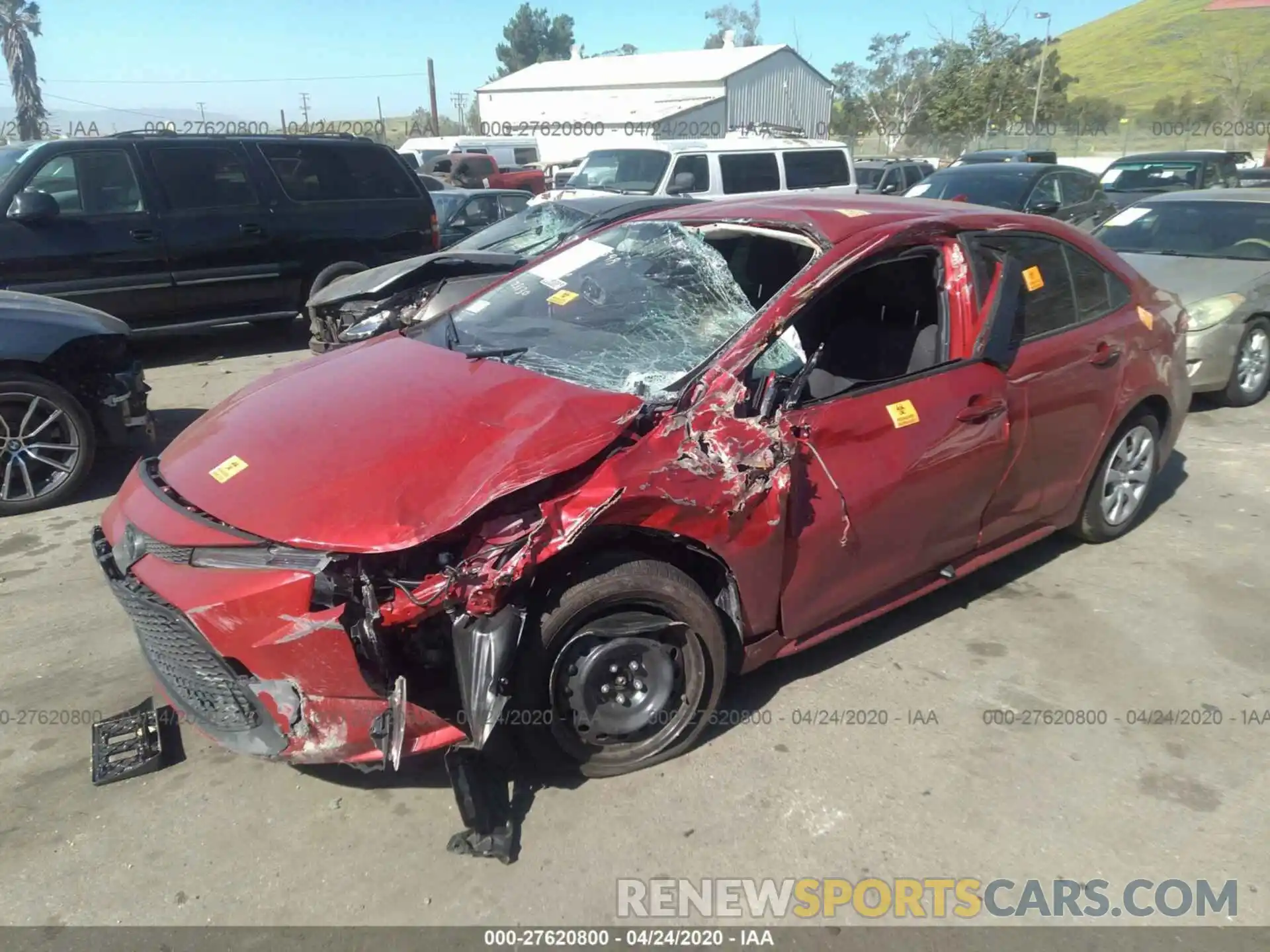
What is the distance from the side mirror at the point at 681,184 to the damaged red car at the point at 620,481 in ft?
26.8

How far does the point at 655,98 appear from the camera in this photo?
42000mm

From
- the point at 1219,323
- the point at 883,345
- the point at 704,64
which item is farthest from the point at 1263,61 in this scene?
the point at 883,345

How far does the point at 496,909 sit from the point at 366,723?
2.02ft

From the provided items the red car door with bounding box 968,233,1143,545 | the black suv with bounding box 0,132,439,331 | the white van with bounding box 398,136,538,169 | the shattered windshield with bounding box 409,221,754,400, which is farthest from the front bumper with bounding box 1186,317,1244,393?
the white van with bounding box 398,136,538,169

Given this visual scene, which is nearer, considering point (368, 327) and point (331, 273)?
point (368, 327)

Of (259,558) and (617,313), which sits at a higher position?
(617,313)

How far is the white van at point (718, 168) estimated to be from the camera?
12344mm

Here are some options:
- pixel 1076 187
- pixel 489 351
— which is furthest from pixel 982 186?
pixel 489 351

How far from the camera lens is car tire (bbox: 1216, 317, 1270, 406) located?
23.1ft

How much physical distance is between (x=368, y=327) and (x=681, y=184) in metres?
6.58

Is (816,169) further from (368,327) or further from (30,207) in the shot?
(30,207)

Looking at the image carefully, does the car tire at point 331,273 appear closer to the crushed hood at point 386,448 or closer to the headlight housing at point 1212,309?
the crushed hood at point 386,448

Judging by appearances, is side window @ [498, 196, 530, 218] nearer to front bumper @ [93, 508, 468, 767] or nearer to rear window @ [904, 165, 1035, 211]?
rear window @ [904, 165, 1035, 211]

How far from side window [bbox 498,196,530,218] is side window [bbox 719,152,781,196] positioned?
2.77 meters
